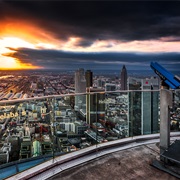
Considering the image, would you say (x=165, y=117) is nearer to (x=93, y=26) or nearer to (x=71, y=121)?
(x=71, y=121)

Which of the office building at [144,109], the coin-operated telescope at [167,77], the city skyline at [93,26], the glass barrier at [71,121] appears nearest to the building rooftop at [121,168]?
the glass barrier at [71,121]

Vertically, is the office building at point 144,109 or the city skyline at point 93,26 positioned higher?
the city skyline at point 93,26

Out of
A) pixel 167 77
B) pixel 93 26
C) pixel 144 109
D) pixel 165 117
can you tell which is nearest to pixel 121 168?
pixel 165 117

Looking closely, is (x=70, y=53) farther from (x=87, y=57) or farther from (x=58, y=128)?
(x=58, y=128)

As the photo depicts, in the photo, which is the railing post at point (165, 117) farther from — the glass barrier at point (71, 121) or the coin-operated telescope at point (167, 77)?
the glass barrier at point (71, 121)

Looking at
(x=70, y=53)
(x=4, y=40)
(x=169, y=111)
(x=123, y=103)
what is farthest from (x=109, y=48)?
(x=169, y=111)
